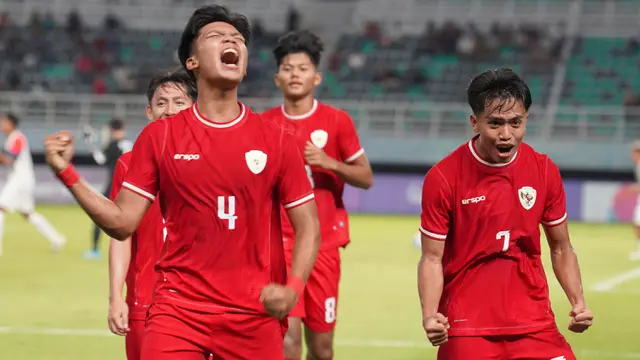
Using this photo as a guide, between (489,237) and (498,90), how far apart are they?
76cm

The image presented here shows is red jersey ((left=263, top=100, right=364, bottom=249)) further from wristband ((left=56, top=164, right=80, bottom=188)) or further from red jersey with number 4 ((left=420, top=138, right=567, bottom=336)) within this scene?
wristband ((left=56, top=164, right=80, bottom=188))

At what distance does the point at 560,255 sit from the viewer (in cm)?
593

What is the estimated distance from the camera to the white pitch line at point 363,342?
34.8 ft

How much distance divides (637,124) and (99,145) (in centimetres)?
1432

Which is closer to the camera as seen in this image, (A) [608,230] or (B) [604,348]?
(B) [604,348]

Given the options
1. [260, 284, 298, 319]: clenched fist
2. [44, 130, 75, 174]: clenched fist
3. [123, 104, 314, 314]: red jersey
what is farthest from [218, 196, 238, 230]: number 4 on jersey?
[44, 130, 75, 174]: clenched fist

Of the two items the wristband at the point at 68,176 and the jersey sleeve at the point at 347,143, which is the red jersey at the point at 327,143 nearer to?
the jersey sleeve at the point at 347,143

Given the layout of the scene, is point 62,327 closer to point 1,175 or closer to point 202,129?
point 202,129

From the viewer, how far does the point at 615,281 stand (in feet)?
53.3

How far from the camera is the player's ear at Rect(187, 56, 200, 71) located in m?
5.25

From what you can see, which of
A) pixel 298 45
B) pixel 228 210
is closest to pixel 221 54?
pixel 228 210

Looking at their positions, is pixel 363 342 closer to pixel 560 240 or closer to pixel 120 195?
pixel 560 240

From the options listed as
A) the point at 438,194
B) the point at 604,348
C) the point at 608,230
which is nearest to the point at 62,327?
the point at 604,348

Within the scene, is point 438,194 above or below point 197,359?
above
